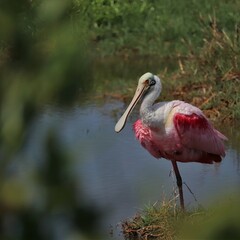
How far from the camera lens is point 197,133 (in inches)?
262

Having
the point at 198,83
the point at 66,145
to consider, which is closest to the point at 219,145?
the point at 198,83

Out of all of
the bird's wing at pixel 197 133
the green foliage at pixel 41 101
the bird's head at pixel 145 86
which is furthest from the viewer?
the bird's head at pixel 145 86

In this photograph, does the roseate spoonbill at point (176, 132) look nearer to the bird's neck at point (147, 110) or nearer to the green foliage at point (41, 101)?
the bird's neck at point (147, 110)

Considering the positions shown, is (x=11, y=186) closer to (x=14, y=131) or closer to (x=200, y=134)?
(x=14, y=131)

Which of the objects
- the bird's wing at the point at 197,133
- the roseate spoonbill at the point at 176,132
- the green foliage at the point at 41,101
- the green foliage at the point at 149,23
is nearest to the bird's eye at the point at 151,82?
the roseate spoonbill at the point at 176,132

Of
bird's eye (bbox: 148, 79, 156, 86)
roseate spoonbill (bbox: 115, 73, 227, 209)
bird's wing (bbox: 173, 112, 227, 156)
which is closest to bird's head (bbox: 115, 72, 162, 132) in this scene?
bird's eye (bbox: 148, 79, 156, 86)

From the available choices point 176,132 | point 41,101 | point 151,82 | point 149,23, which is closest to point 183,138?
point 176,132

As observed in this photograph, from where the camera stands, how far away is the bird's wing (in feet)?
21.5

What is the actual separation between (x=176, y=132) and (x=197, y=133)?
16 centimetres

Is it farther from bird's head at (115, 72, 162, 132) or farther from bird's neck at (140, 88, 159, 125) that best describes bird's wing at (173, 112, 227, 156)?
bird's head at (115, 72, 162, 132)

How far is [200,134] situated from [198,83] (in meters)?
4.32

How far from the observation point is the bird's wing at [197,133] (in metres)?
6.55

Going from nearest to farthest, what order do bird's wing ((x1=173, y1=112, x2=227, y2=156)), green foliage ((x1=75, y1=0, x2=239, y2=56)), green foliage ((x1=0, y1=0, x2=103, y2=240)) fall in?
green foliage ((x1=0, y1=0, x2=103, y2=240)), bird's wing ((x1=173, y1=112, x2=227, y2=156)), green foliage ((x1=75, y1=0, x2=239, y2=56))

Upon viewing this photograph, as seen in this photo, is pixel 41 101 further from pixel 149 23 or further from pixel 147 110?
pixel 149 23
